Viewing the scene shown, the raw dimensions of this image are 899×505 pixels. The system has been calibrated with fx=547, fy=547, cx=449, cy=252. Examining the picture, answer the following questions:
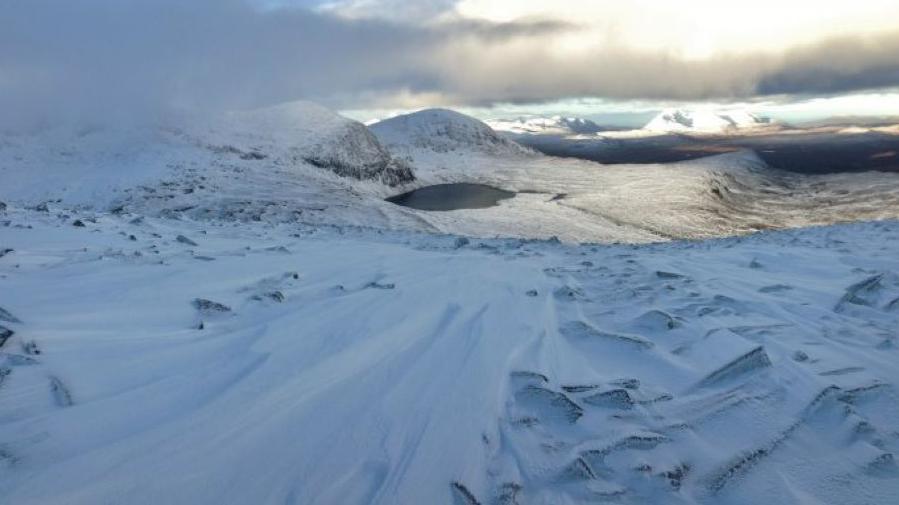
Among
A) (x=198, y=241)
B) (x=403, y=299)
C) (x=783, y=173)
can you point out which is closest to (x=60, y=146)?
(x=198, y=241)

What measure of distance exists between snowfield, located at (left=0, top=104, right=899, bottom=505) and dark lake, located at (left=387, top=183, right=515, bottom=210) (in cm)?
5305

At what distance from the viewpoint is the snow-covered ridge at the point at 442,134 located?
406 ft

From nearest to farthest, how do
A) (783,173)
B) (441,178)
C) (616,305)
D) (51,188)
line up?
(616,305) < (51,188) < (441,178) < (783,173)

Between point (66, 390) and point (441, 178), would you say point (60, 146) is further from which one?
point (66, 390)

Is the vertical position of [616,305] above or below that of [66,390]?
below

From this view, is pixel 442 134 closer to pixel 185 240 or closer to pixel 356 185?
pixel 356 185

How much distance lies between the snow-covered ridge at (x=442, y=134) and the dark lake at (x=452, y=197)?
37.5 m

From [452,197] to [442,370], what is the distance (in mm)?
69119

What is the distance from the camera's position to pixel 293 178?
5950 centimetres

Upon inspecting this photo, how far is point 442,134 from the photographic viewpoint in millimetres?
130000

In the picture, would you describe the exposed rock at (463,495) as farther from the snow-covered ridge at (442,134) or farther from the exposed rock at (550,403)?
the snow-covered ridge at (442,134)

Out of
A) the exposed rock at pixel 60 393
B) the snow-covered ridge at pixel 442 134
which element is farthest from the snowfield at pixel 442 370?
the snow-covered ridge at pixel 442 134

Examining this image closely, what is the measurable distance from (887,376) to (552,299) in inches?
153

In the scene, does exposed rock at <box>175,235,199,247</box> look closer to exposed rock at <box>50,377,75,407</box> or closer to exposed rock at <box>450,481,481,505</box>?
exposed rock at <box>50,377,75,407</box>
